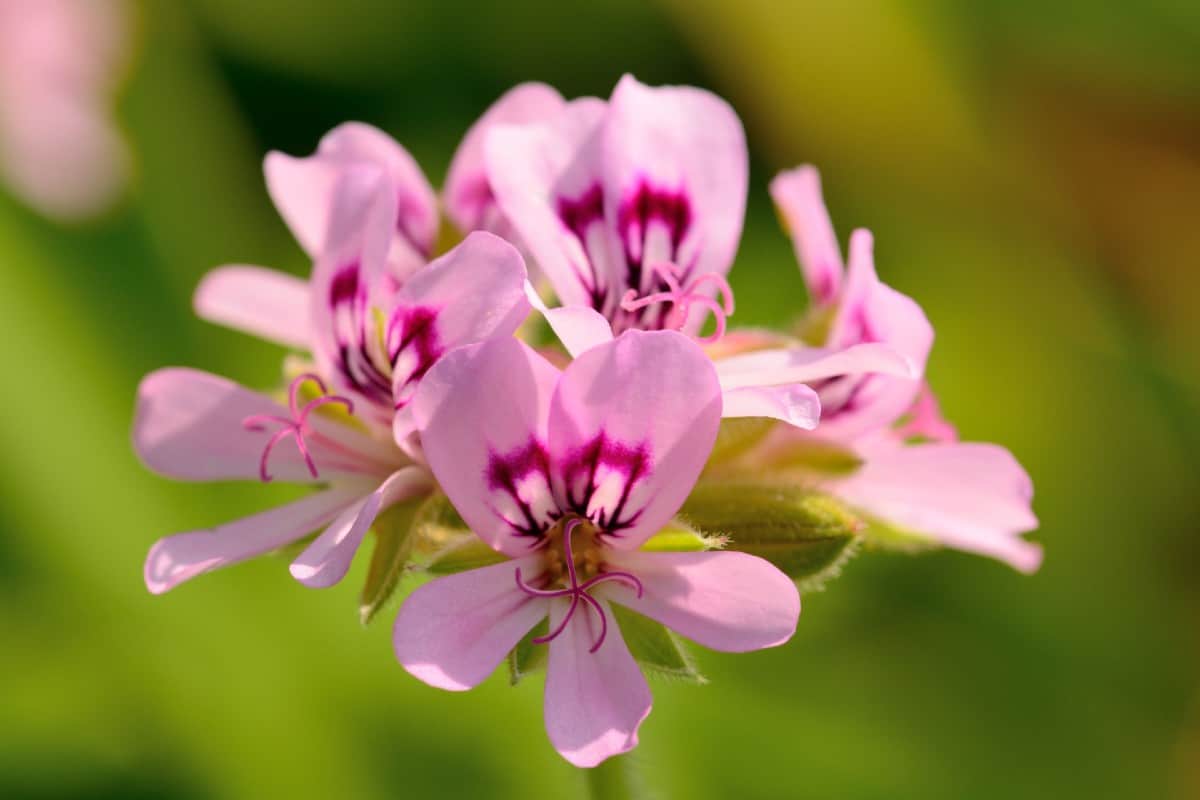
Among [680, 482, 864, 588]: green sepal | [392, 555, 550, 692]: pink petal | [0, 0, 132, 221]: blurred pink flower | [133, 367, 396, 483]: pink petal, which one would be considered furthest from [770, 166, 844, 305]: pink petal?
[0, 0, 132, 221]: blurred pink flower

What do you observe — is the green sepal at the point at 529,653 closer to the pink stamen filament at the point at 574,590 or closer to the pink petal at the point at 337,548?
the pink stamen filament at the point at 574,590

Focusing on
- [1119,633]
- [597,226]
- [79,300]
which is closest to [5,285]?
[79,300]

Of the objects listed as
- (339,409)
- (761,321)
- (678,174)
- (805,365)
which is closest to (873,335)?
(805,365)

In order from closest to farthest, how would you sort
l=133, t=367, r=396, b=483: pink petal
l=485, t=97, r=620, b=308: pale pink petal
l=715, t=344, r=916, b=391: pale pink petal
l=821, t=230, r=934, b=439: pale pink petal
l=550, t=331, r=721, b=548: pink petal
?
l=550, t=331, r=721, b=548: pink petal < l=715, t=344, r=916, b=391: pale pink petal < l=821, t=230, r=934, b=439: pale pink petal < l=485, t=97, r=620, b=308: pale pink petal < l=133, t=367, r=396, b=483: pink petal

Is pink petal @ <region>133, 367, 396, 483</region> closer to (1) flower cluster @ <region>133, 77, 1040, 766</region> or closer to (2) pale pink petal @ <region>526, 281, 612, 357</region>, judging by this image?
(1) flower cluster @ <region>133, 77, 1040, 766</region>

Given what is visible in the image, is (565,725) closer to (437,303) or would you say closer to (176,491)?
(437,303)

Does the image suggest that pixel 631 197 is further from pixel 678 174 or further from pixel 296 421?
pixel 296 421
